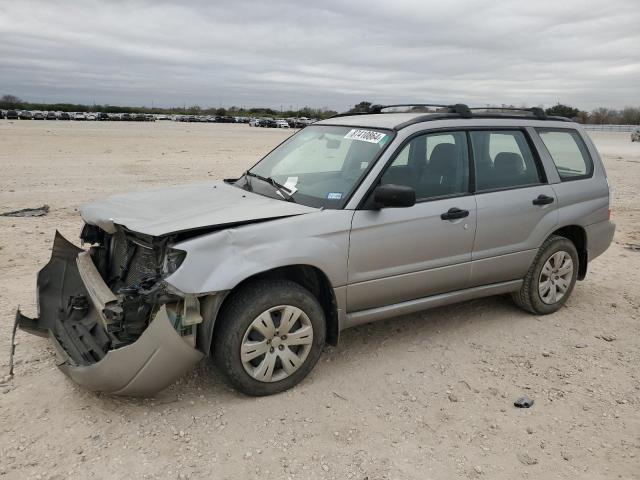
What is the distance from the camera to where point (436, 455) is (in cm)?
323

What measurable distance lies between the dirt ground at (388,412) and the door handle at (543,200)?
111cm

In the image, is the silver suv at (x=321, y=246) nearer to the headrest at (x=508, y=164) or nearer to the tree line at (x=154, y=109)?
the headrest at (x=508, y=164)

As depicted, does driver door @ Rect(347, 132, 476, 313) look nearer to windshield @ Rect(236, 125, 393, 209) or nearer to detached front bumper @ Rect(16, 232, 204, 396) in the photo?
windshield @ Rect(236, 125, 393, 209)

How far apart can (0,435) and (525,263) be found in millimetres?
4177

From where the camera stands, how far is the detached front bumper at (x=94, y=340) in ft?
10.7

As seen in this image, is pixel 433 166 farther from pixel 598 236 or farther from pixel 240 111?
pixel 240 111

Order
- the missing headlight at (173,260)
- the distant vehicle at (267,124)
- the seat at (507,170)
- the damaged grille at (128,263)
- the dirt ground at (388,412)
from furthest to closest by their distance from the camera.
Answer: the distant vehicle at (267,124) < the seat at (507,170) < the damaged grille at (128,263) < the missing headlight at (173,260) < the dirt ground at (388,412)

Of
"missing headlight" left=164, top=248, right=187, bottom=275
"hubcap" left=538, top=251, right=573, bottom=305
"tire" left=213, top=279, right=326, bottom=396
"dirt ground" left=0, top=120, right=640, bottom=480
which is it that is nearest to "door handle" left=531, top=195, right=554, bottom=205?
"hubcap" left=538, top=251, right=573, bottom=305

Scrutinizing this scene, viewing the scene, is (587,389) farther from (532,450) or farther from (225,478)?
(225,478)

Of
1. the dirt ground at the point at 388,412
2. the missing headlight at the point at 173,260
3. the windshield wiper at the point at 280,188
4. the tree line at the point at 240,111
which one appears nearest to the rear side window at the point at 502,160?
the dirt ground at the point at 388,412

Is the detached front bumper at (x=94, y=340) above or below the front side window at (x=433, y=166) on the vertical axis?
below

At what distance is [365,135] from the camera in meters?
4.47

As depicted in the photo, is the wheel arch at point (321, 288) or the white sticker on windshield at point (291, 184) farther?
the white sticker on windshield at point (291, 184)

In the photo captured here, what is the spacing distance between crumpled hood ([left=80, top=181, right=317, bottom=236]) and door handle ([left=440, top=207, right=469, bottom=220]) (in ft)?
3.62
